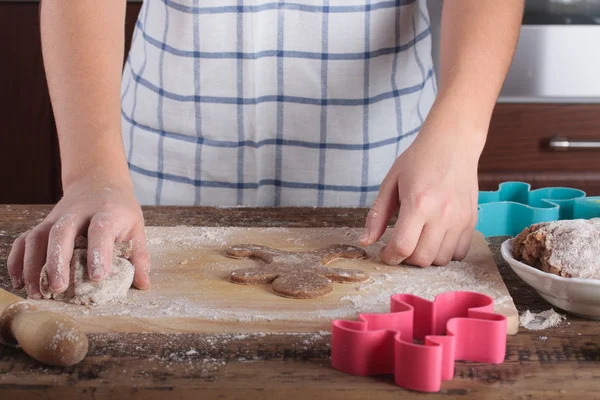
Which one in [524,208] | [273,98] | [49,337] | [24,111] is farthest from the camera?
[24,111]

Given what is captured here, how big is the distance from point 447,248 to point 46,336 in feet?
1.79

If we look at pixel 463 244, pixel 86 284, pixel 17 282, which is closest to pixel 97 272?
pixel 86 284

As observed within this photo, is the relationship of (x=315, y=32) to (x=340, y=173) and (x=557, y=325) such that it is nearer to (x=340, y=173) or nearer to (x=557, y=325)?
(x=340, y=173)

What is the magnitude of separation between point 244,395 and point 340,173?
86 centimetres

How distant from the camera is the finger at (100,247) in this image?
2.90 feet

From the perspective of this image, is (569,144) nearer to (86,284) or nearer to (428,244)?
(428,244)

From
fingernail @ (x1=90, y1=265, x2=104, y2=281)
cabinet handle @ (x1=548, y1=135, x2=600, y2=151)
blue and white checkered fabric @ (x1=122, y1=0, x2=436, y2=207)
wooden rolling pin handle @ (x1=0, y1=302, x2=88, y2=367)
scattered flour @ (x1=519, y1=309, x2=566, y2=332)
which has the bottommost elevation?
scattered flour @ (x1=519, y1=309, x2=566, y2=332)

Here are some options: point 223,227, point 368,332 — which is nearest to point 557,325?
point 368,332

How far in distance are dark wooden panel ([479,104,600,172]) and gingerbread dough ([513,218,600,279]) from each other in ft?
3.88

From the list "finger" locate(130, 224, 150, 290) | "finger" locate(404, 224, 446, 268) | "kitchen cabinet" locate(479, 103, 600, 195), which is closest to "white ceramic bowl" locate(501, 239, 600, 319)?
"finger" locate(404, 224, 446, 268)

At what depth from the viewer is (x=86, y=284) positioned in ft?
2.93

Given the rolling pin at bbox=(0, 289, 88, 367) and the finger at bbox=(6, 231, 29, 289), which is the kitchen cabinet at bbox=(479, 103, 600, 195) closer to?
the finger at bbox=(6, 231, 29, 289)

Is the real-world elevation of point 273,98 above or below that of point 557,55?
below

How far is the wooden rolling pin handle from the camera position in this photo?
2.35 feet
